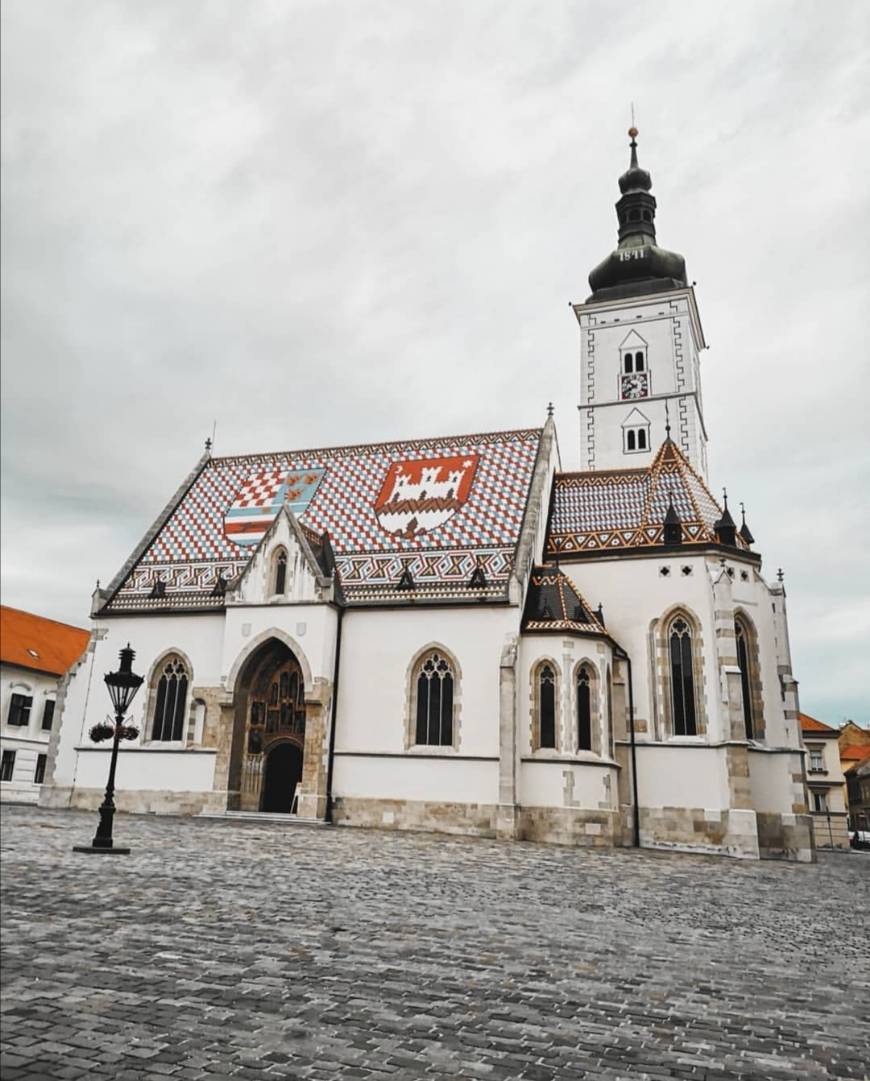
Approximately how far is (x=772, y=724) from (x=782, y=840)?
359 centimetres

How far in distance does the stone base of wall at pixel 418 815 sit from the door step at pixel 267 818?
90cm

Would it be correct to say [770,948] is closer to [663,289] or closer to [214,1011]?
[214,1011]

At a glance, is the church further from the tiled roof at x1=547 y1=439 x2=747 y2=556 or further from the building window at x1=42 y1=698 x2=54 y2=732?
the building window at x1=42 y1=698 x2=54 y2=732

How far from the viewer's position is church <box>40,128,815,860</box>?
26.5 meters

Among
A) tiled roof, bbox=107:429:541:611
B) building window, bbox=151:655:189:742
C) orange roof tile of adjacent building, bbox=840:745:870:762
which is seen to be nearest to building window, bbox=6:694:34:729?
tiled roof, bbox=107:429:541:611

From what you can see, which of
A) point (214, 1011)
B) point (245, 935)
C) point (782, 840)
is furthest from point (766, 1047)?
point (782, 840)

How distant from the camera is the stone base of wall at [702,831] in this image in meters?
25.5

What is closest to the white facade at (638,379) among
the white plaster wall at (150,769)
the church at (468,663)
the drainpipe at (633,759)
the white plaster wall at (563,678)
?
the church at (468,663)

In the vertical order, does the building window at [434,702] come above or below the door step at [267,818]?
above

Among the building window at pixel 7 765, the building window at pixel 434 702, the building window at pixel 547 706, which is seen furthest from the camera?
the building window at pixel 7 765

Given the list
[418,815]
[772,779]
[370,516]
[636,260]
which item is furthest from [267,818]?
[636,260]

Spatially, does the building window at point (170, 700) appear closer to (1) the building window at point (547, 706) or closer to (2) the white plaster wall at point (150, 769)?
(2) the white plaster wall at point (150, 769)

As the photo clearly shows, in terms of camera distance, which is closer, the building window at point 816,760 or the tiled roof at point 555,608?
the tiled roof at point 555,608

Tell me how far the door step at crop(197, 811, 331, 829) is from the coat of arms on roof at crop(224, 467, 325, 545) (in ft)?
33.3
